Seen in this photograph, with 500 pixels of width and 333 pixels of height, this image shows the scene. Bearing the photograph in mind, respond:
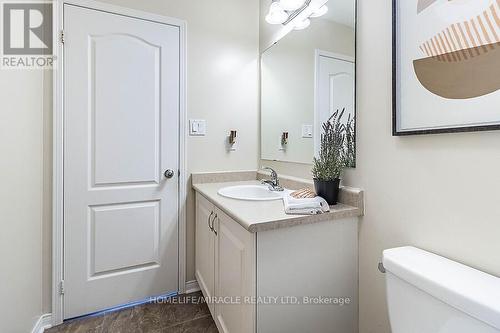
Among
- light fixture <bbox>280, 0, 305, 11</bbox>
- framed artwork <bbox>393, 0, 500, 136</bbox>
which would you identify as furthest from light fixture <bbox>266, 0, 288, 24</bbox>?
framed artwork <bbox>393, 0, 500, 136</bbox>

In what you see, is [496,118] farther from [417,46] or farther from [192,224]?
[192,224]

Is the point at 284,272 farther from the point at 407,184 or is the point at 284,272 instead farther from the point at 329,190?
the point at 407,184

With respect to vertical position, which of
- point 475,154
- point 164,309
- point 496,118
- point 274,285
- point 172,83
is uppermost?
point 172,83

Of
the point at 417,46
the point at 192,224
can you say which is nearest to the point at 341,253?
the point at 417,46

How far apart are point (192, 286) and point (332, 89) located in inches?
67.0

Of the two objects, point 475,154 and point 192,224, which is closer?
point 475,154

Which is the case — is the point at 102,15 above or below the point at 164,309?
above

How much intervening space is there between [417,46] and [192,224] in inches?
67.6

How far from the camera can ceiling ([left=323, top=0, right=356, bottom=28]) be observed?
129 cm

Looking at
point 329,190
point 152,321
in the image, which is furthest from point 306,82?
point 152,321

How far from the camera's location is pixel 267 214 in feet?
3.63

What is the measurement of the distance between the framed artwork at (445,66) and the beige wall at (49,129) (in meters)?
1.26

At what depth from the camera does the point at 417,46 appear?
3.21 ft

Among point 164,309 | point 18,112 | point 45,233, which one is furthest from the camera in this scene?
point 164,309
